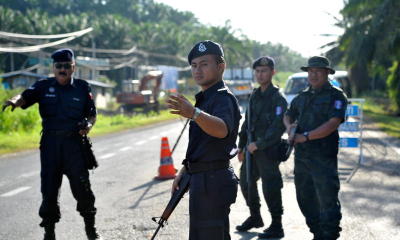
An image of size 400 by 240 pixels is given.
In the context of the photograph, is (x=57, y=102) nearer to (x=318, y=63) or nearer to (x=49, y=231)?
(x=49, y=231)

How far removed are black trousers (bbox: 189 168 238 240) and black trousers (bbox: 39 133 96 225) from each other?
2.38m

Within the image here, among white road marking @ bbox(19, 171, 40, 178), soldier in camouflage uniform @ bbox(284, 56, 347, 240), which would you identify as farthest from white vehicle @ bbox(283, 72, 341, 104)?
soldier in camouflage uniform @ bbox(284, 56, 347, 240)

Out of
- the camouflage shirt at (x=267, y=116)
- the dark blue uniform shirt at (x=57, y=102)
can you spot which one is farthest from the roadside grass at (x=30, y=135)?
the camouflage shirt at (x=267, y=116)

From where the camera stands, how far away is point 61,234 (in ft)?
22.7

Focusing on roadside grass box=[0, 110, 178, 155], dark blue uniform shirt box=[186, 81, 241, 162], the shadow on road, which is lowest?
roadside grass box=[0, 110, 178, 155]

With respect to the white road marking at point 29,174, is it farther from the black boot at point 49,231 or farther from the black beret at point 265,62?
the black beret at point 265,62

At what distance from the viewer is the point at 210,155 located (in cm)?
409

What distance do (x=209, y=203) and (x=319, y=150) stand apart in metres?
2.23

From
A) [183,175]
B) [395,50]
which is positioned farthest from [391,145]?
[183,175]

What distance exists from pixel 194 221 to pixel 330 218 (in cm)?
214

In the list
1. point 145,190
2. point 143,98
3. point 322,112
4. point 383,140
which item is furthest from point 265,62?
point 143,98

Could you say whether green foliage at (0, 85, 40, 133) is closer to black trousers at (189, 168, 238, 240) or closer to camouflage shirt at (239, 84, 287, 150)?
camouflage shirt at (239, 84, 287, 150)

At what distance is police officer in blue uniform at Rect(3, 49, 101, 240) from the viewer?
6141 mm

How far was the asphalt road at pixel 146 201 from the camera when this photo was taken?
702 cm
